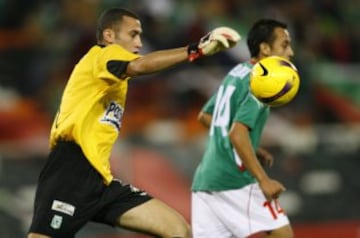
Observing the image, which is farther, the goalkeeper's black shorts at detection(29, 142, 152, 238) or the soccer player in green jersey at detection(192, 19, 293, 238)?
the soccer player in green jersey at detection(192, 19, 293, 238)

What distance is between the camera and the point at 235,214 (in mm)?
9094

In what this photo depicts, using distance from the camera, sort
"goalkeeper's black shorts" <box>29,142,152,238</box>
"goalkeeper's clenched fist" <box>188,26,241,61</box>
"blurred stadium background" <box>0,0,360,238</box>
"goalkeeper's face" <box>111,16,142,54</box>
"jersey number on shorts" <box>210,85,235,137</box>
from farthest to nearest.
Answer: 1. "blurred stadium background" <box>0,0,360,238</box>
2. "jersey number on shorts" <box>210,85,235,137</box>
3. "goalkeeper's face" <box>111,16,142,54</box>
4. "goalkeeper's black shorts" <box>29,142,152,238</box>
5. "goalkeeper's clenched fist" <box>188,26,241,61</box>

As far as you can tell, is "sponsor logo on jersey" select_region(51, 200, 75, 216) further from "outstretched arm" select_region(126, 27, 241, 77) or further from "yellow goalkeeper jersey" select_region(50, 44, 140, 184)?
"outstretched arm" select_region(126, 27, 241, 77)

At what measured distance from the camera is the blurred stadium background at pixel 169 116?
1284 cm

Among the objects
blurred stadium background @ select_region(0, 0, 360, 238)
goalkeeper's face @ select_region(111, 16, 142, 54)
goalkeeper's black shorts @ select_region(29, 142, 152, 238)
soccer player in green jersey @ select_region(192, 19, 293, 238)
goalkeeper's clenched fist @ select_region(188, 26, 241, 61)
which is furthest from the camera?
blurred stadium background @ select_region(0, 0, 360, 238)

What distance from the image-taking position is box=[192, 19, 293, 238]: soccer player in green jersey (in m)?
8.98

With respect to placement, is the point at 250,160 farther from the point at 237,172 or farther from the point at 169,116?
the point at 169,116

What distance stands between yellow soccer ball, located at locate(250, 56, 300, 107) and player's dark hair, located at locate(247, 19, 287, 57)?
44 cm

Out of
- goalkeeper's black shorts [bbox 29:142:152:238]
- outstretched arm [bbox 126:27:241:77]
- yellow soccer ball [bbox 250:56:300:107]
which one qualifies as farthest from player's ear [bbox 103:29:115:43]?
yellow soccer ball [bbox 250:56:300:107]

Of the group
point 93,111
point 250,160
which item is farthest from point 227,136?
point 93,111

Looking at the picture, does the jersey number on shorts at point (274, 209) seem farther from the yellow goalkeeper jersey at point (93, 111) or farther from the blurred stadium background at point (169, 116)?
the blurred stadium background at point (169, 116)

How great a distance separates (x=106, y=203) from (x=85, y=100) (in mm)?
698

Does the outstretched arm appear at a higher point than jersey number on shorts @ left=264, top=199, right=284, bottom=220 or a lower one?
higher

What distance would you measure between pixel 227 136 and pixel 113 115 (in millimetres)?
912
